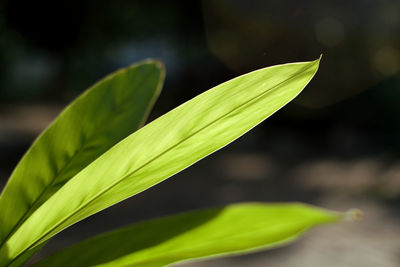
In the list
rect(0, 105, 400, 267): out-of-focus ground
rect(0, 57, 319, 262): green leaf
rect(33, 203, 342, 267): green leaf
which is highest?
rect(0, 105, 400, 267): out-of-focus ground

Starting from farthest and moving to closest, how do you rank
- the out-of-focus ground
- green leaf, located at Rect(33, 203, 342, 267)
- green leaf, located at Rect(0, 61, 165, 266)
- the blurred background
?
the blurred background → the out-of-focus ground → green leaf, located at Rect(0, 61, 165, 266) → green leaf, located at Rect(33, 203, 342, 267)

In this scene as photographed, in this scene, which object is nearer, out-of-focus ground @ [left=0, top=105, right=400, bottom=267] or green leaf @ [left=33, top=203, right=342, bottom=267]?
green leaf @ [left=33, top=203, right=342, bottom=267]

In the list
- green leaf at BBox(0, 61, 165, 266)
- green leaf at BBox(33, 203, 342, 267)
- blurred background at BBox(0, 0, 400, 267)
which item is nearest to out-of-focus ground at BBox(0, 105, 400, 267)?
blurred background at BBox(0, 0, 400, 267)

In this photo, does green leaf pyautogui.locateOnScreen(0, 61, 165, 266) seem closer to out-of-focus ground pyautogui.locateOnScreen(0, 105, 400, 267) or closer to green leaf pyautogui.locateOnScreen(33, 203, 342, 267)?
green leaf pyautogui.locateOnScreen(33, 203, 342, 267)

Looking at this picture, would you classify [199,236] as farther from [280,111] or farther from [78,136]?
[280,111]

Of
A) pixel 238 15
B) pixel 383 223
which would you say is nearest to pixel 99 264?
pixel 383 223

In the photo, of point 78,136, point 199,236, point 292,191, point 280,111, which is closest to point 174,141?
point 199,236

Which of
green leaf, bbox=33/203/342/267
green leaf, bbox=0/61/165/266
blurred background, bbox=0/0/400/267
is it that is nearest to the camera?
green leaf, bbox=33/203/342/267

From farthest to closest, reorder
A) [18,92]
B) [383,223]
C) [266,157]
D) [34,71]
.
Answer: [34,71] < [18,92] < [266,157] < [383,223]

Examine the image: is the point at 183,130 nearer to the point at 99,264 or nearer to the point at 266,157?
the point at 99,264
